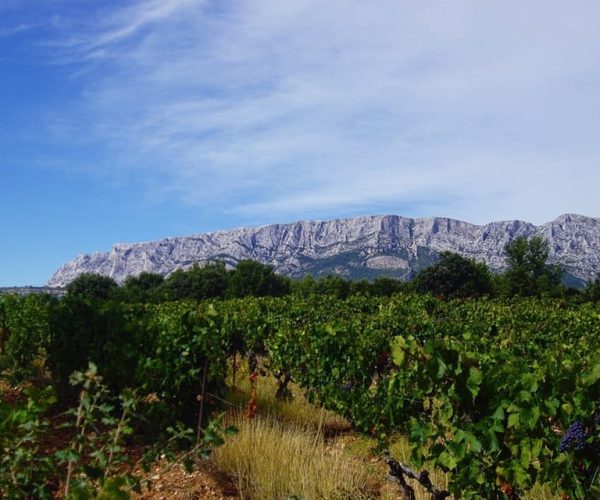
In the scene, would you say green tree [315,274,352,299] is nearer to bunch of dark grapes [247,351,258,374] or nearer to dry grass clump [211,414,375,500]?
bunch of dark grapes [247,351,258,374]

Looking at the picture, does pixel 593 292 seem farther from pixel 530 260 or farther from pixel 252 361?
pixel 252 361

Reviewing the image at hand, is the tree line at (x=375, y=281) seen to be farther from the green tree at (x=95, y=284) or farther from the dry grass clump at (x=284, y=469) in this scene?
the dry grass clump at (x=284, y=469)

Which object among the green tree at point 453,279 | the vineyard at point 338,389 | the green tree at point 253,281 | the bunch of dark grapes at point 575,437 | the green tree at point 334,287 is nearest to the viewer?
the vineyard at point 338,389

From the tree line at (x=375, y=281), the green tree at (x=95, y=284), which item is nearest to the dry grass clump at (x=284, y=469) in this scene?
the tree line at (x=375, y=281)

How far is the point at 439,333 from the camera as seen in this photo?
9.93 m

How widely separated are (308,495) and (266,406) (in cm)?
316

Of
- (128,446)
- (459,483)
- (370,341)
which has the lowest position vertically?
(128,446)

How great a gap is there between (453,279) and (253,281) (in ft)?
75.6

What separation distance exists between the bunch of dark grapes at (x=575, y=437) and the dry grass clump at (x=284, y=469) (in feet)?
5.45

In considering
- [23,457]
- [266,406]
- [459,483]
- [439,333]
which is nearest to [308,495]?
[459,483]

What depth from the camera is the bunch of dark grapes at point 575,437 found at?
10.7 feet

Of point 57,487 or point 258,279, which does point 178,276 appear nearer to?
point 258,279

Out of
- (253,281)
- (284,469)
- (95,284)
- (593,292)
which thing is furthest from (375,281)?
(284,469)

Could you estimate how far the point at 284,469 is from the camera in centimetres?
451
